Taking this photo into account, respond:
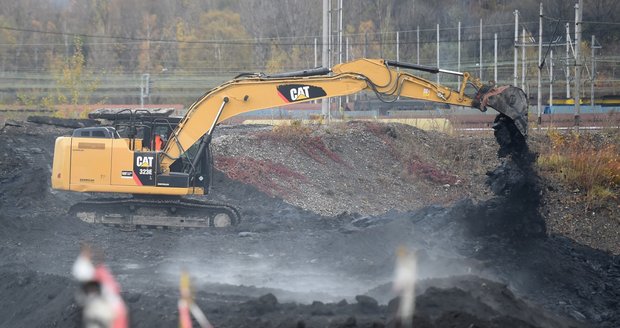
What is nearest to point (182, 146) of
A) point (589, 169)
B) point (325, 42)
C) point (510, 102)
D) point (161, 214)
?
point (161, 214)

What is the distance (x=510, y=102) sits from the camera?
1423 cm

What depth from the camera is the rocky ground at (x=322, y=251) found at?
9.03 meters

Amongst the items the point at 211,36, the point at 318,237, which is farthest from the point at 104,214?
the point at 211,36

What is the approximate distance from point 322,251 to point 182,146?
398 cm

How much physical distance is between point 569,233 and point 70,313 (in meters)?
11.2

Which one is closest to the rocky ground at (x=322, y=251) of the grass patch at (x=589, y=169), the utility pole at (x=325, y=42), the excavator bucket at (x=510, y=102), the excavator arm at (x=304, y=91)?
the grass patch at (x=589, y=169)

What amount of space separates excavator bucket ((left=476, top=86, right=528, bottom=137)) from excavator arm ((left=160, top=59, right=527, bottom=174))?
0.17 metres

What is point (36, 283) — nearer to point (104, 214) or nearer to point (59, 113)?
point (104, 214)

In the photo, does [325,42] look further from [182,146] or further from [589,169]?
[182,146]

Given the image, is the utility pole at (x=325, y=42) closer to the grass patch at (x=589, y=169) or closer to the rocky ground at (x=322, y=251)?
the rocky ground at (x=322, y=251)

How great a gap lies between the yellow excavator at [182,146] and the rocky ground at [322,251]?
2.13 ft

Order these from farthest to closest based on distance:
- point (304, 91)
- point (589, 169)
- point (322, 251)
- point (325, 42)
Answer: point (325, 42), point (589, 169), point (304, 91), point (322, 251)

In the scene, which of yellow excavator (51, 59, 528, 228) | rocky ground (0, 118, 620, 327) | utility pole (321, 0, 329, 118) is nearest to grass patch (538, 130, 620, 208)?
rocky ground (0, 118, 620, 327)

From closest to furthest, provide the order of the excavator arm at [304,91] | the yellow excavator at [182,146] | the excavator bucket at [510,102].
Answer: the excavator bucket at [510,102] < the excavator arm at [304,91] < the yellow excavator at [182,146]
